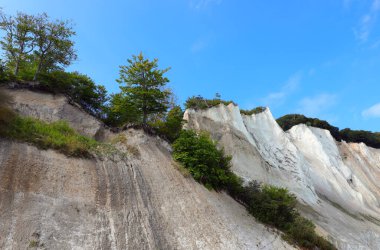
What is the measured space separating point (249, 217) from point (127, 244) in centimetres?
747

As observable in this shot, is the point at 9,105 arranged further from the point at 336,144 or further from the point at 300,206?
the point at 336,144

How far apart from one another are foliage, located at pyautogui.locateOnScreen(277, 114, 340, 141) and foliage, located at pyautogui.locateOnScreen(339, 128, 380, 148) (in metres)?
1.96

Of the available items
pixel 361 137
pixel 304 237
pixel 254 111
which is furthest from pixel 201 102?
pixel 361 137

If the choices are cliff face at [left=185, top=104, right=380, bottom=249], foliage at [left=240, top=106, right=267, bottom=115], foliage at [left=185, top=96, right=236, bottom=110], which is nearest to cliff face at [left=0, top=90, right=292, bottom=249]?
cliff face at [left=185, top=104, right=380, bottom=249]

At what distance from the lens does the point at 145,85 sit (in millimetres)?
19953

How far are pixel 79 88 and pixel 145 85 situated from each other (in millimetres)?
4974

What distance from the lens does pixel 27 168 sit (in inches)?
458

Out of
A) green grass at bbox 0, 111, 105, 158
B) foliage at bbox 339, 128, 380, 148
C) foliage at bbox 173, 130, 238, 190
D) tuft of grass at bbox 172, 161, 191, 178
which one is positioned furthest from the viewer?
foliage at bbox 339, 128, 380, 148

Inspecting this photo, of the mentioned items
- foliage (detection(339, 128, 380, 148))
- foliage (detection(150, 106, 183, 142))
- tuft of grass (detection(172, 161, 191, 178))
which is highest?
foliage (detection(339, 128, 380, 148))

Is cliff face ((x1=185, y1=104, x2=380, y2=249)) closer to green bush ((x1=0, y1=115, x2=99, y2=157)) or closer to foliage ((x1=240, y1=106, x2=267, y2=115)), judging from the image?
foliage ((x1=240, y1=106, x2=267, y2=115))

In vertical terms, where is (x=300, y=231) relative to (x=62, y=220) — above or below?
above

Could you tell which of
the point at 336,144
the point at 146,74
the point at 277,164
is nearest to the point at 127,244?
the point at 146,74

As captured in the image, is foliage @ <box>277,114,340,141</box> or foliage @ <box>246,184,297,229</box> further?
foliage @ <box>277,114,340,141</box>

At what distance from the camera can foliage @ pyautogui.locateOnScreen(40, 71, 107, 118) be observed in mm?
19875
